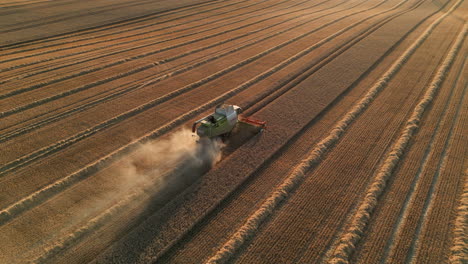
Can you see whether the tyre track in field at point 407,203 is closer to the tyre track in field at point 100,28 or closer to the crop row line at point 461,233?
the crop row line at point 461,233

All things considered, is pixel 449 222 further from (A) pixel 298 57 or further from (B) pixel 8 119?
(B) pixel 8 119

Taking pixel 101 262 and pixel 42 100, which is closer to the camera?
pixel 101 262

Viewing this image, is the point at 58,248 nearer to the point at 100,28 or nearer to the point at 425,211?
the point at 425,211

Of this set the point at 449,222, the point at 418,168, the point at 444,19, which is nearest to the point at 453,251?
the point at 449,222

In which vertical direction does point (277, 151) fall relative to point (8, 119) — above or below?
below

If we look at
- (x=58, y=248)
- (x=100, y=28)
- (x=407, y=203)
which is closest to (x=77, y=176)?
(x=58, y=248)

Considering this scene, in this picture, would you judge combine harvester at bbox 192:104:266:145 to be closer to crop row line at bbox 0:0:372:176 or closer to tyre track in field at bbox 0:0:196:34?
crop row line at bbox 0:0:372:176

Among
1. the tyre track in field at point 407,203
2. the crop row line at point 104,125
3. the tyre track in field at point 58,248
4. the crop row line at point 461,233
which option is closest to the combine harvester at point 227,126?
the crop row line at point 104,125
